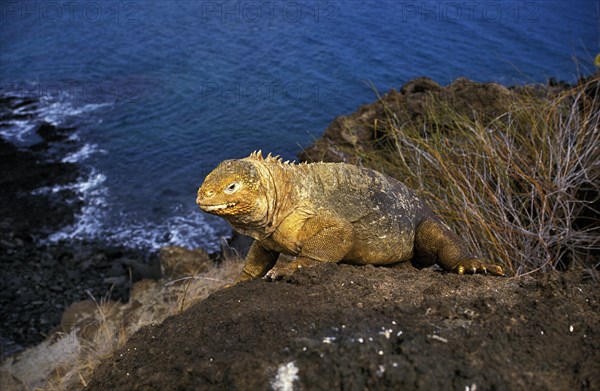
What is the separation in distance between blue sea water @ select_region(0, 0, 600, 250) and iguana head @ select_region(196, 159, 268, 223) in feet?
27.5

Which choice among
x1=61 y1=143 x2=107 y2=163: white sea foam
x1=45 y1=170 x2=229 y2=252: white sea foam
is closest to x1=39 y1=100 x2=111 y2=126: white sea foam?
x1=61 y1=143 x2=107 y2=163: white sea foam

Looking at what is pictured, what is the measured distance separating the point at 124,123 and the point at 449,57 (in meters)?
9.56

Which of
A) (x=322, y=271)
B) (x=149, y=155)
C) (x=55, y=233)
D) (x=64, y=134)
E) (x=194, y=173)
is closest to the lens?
(x=322, y=271)

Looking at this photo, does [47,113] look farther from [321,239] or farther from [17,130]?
[321,239]

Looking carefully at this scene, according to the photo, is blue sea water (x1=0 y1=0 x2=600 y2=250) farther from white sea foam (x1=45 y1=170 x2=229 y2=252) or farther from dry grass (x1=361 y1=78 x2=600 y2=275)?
dry grass (x1=361 y1=78 x2=600 y2=275)

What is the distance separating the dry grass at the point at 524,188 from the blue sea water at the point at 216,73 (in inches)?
202

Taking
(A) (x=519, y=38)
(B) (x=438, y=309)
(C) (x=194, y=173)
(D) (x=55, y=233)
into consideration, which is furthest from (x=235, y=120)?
(B) (x=438, y=309)

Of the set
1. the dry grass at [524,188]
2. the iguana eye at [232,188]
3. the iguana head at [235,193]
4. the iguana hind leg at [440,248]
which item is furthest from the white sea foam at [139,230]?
the iguana eye at [232,188]

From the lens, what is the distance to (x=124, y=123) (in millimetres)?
16922

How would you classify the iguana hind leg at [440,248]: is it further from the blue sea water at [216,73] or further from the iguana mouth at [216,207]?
the blue sea water at [216,73]

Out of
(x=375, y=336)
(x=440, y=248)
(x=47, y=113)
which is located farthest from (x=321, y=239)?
(x=47, y=113)

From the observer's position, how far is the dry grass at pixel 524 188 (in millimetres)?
5375

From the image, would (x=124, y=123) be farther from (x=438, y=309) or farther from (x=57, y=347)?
(x=438, y=309)

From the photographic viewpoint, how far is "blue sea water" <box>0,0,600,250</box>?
13.6m
